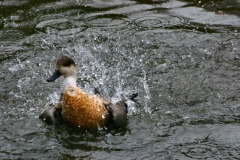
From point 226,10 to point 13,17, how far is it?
160 inches

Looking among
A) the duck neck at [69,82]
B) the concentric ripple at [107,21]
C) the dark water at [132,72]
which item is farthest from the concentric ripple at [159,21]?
the duck neck at [69,82]

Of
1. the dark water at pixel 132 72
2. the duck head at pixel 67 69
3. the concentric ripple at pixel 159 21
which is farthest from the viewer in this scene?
the concentric ripple at pixel 159 21

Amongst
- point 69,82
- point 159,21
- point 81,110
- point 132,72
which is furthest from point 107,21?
point 81,110

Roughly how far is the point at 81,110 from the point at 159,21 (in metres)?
3.84

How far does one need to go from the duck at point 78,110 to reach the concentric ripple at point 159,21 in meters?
3.30

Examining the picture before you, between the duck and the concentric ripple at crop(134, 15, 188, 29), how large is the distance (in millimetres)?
3299

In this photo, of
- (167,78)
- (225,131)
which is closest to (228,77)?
(167,78)

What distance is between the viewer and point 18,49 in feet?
26.8

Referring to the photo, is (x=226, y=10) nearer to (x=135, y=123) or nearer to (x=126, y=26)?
(x=126, y=26)

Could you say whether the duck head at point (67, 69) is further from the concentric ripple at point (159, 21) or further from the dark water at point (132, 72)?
the concentric ripple at point (159, 21)

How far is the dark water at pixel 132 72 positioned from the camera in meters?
5.68

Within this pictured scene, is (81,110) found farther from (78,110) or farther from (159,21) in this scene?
(159,21)

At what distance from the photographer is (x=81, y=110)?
5723mm

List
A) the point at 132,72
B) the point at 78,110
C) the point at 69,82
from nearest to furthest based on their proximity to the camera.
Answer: the point at 78,110 < the point at 69,82 < the point at 132,72
